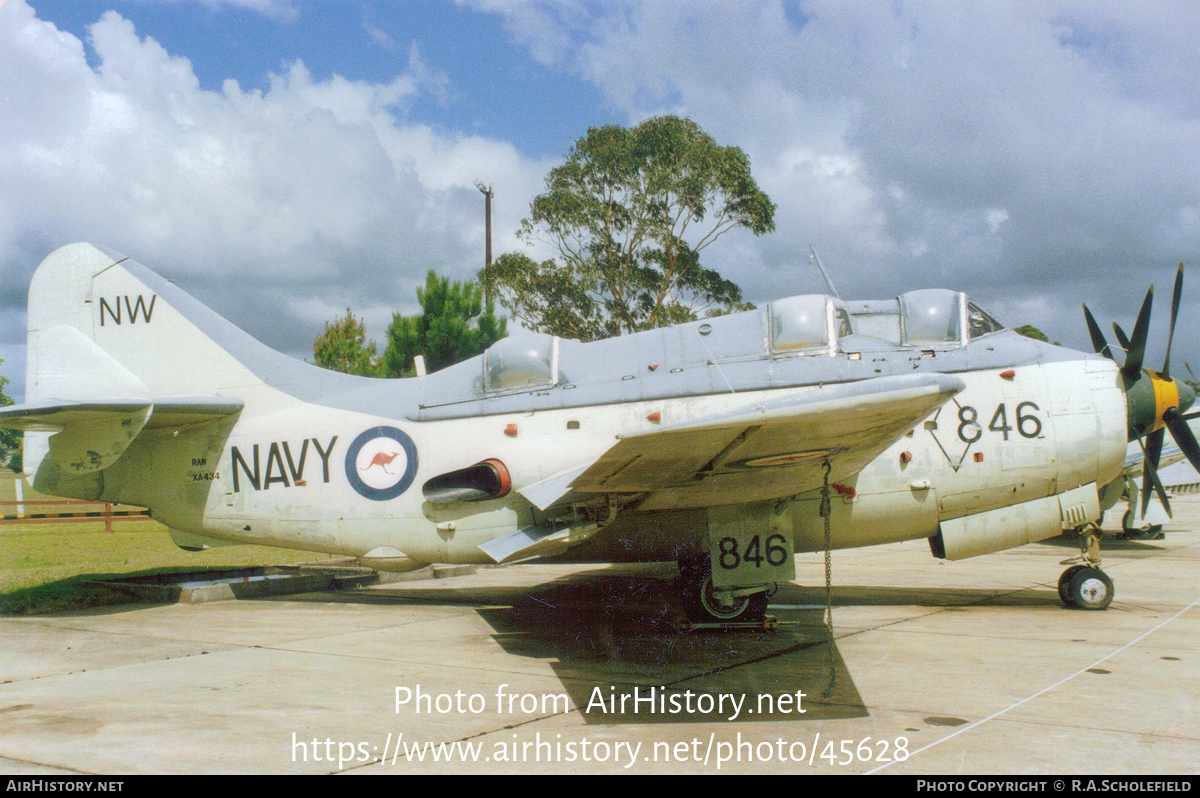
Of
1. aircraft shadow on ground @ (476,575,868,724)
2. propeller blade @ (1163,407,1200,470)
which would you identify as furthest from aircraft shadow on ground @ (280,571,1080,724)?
propeller blade @ (1163,407,1200,470)

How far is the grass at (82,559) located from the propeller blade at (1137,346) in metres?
13.0

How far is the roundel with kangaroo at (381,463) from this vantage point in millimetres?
8836

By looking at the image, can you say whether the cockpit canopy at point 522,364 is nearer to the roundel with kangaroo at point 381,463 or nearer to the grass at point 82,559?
the roundel with kangaroo at point 381,463

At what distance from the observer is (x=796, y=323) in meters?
7.98

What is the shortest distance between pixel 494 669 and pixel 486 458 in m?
2.38

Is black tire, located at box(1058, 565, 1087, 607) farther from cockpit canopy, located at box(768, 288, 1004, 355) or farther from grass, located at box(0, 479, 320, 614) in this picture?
grass, located at box(0, 479, 320, 614)

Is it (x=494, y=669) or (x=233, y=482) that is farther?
(x=233, y=482)

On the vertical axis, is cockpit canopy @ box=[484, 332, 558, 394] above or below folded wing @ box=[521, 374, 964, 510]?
above

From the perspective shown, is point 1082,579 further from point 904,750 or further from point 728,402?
point 904,750

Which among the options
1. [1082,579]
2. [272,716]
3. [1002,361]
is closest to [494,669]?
[272,716]

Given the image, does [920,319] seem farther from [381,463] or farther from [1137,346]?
[381,463]

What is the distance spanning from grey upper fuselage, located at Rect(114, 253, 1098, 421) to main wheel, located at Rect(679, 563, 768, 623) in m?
2.11

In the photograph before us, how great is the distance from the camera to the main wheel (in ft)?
27.3

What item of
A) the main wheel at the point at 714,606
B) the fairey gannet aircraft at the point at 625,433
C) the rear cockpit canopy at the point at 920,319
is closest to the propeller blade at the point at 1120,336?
the fairey gannet aircraft at the point at 625,433
